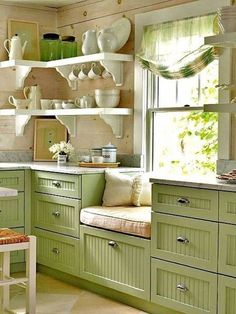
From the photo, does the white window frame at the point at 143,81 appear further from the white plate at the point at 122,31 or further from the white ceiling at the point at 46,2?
the white ceiling at the point at 46,2

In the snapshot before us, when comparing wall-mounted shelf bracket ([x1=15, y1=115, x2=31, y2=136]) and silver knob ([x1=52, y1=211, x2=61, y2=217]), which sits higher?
wall-mounted shelf bracket ([x1=15, y1=115, x2=31, y2=136])

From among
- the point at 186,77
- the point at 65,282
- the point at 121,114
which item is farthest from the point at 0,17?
the point at 65,282

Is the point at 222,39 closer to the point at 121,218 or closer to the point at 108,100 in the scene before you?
the point at 121,218

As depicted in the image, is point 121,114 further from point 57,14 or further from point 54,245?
point 57,14

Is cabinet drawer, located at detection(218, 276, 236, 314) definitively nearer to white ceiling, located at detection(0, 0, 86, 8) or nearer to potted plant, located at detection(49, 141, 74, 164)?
potted plant, located at detection(49, 141, 74, 164)

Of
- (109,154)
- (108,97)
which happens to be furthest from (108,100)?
(109,154)

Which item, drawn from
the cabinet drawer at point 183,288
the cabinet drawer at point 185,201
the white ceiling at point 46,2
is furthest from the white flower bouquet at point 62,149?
the cabinet drawer at point 183,288

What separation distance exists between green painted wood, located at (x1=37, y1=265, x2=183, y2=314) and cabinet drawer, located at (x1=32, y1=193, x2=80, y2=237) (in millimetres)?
362

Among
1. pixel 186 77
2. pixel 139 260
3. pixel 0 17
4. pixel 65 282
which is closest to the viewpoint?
pixel 139 260

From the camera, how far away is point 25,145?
19.8 ft

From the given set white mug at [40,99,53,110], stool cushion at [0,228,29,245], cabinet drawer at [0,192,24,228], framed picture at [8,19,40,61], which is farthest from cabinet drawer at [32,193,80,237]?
framed picture at [8,19,40,61]

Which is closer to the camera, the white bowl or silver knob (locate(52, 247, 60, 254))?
silver knob (locate(52, 247, 60, 254))

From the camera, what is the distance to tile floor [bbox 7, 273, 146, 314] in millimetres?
4273

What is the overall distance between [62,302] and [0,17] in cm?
272
